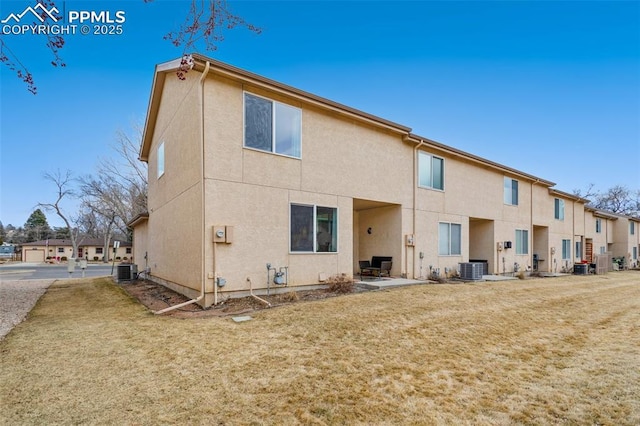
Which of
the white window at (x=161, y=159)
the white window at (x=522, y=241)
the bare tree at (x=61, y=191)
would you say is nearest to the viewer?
the white window at (x=161, y=159)

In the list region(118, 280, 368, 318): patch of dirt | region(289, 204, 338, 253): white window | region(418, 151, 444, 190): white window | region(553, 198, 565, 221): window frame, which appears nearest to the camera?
region(118, 280, 368, 318): patch of dirt

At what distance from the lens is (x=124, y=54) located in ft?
36.6

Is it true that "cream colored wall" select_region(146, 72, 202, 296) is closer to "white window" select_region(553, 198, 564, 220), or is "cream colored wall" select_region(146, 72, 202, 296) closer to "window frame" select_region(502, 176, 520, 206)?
"window frame" select_region(502, 176, 520, 206)

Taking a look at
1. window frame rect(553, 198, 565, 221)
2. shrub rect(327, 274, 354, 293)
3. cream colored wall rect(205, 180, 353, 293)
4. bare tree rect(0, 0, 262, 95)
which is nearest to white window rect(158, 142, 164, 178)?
cream colored wall rect(205, 180, 353, 293)

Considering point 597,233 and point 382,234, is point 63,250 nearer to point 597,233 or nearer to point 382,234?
point 382,234

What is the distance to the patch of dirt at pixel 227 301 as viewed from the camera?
732 cm

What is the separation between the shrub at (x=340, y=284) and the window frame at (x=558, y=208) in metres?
18.7

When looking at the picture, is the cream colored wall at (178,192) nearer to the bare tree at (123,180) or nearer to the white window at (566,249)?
the bare tree at (123,180)

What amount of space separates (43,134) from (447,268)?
930 inches

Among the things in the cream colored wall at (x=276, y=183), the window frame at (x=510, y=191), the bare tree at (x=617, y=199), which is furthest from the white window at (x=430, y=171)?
the bare tree at (x=617, y=199)

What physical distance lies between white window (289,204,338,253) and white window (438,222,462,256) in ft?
19.5

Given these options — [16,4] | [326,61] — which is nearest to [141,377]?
[16,4]

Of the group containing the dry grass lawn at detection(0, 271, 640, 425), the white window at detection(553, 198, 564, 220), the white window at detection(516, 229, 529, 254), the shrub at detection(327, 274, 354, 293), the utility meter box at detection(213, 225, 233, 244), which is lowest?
the dry grass lawn at detection(0, 271, 640, 425)

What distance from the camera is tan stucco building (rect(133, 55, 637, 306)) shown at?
813cm
